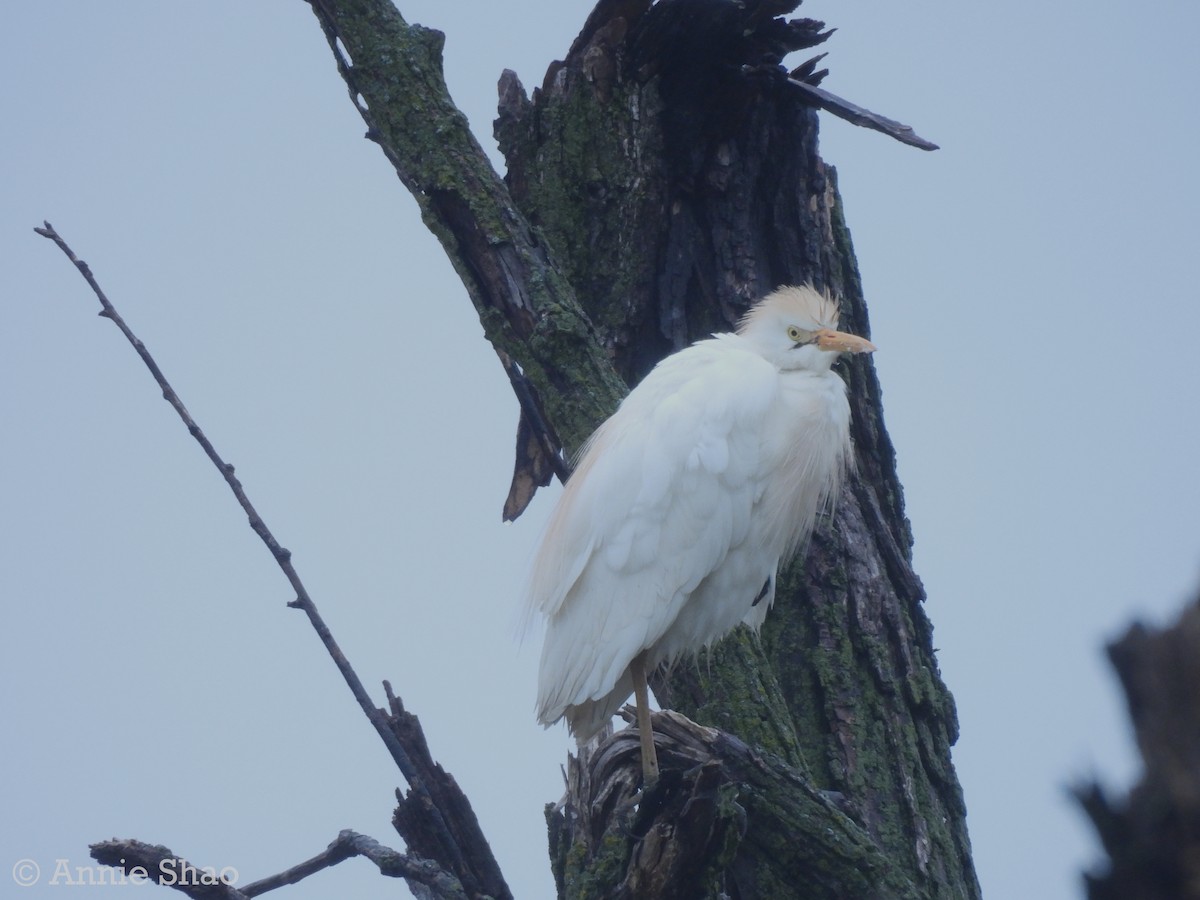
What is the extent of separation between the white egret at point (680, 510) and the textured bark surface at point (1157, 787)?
258 cm

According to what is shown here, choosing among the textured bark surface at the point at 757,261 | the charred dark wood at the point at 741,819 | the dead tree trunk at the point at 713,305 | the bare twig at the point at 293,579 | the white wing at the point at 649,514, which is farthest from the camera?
the textured bark surface at the point at 757,261

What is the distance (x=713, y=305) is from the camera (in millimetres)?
4223

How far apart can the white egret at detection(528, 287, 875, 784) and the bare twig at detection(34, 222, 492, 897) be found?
86cm

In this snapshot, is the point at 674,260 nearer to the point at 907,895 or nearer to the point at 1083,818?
the point at 907,895

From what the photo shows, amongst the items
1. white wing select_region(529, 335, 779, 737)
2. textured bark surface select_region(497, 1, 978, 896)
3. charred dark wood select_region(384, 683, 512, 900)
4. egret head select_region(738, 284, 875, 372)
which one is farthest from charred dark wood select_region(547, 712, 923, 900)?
egret head select_region(738, 284, 875, 372)

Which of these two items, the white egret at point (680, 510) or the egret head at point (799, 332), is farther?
the egret head at point (799, 332)

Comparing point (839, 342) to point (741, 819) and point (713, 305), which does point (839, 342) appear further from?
point (741, 819)

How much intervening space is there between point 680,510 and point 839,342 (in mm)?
701

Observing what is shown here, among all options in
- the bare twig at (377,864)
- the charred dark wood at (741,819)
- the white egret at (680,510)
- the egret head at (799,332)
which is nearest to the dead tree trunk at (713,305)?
the charred dark wood at (741,819)

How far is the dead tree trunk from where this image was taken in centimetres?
307

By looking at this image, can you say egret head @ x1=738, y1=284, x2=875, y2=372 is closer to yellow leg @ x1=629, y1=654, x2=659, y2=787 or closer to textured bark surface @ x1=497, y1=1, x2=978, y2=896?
textured bark surface @ x1=497, y1=1, x2=978, y2=896

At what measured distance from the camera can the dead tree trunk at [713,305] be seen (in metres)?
3.07

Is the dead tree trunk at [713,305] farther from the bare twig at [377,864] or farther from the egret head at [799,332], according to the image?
the egret head at [799,332]

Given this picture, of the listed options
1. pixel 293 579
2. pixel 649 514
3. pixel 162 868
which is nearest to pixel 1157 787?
pixel 293 579
